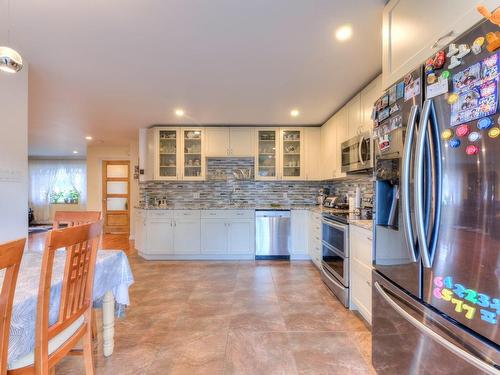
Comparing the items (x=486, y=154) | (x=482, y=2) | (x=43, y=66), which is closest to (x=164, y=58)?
(x=43, y=66)

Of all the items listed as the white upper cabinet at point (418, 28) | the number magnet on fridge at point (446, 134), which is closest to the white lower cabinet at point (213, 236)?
the white upper cabinet at point (418, 28)

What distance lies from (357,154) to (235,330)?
2.14 metres

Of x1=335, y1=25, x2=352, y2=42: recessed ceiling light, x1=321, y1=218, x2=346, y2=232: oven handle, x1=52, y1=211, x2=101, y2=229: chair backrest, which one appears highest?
x1=335, y1=25, x2=352, y2=42: recessed ceiling light

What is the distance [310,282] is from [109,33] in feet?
10.5

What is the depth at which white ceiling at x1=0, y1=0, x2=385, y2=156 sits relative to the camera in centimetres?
178

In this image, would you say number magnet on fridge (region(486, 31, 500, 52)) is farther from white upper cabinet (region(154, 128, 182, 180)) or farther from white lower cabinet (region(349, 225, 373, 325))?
white upper cabinet (region(154, 128, 182, 180))

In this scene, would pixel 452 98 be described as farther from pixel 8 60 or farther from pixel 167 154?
pixel 167 154

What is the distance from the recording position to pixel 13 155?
233 cm

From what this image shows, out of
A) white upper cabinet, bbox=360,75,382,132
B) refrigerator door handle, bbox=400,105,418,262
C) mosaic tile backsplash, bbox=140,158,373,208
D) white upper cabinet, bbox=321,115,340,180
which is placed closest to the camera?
refrigerator door handle, bbox=400,105,418,262

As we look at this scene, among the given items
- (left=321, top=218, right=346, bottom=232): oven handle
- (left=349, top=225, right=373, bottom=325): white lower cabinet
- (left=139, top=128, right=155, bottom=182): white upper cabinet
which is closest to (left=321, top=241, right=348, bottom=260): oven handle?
(left=349, top=225, right=373, bottom=325): white lower cabinet

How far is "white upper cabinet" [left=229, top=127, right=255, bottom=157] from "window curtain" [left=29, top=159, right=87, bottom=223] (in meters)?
7.28

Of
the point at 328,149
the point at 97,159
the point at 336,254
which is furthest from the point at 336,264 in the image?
the point at 97,159

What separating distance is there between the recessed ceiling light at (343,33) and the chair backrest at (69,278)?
6.66 feet

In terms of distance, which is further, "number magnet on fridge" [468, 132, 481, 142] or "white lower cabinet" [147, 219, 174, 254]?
"white lower cabinet" [147, 219, 174, 254]
